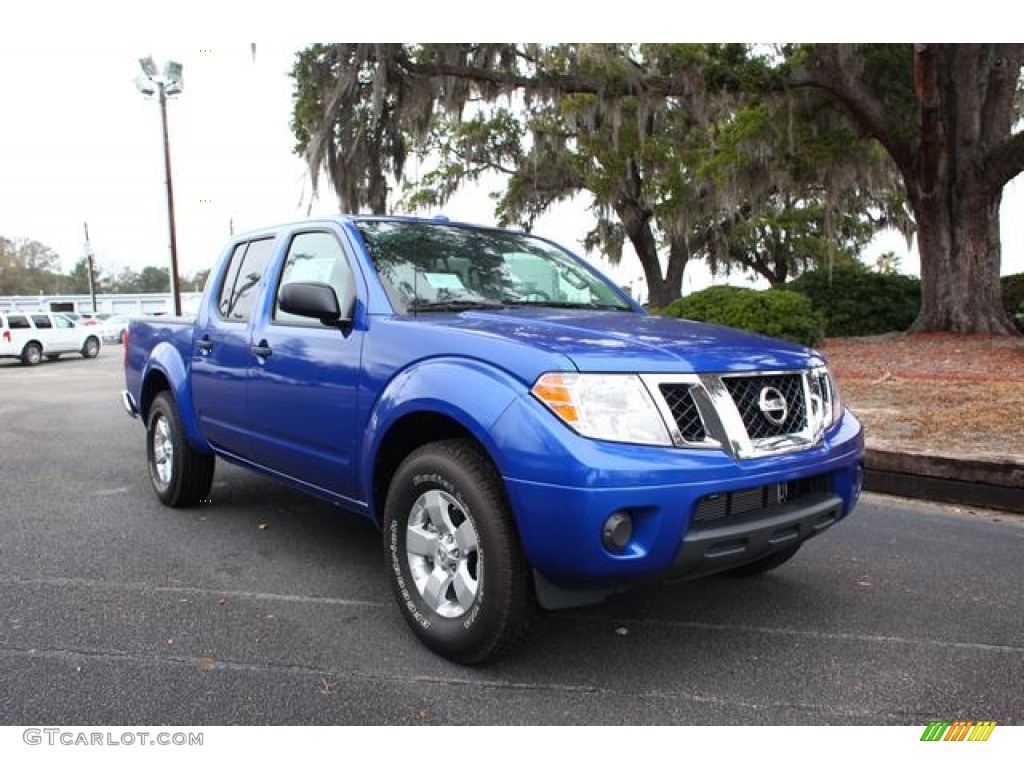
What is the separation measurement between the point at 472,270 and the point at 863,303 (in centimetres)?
1494

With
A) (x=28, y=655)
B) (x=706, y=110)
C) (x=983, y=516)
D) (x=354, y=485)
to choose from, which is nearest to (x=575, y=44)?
(x=706, y=110)

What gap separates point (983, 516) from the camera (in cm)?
511

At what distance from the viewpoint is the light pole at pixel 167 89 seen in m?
21.2

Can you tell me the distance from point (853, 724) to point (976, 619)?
1.23 m

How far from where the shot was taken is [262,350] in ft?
Result: 13.3

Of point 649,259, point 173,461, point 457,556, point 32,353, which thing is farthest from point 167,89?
point 457,556

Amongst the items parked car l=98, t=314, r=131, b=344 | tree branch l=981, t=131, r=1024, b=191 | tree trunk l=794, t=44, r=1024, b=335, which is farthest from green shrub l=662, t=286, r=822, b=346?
parked car l=98, t=314, r=131, b=344

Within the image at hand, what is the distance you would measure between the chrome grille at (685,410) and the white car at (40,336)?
25.3m

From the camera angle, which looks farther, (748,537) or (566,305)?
(566,305)

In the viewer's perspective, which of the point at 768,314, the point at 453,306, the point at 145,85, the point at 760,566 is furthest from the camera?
the point at 145,85

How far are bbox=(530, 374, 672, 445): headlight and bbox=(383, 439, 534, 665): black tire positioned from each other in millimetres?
392

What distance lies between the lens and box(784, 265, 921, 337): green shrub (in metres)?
16.7

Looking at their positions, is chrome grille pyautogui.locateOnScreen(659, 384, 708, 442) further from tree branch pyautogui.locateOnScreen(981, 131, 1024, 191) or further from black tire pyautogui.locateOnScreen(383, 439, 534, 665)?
tree branch pyautogui.locateOnScreen(981, 131, 1024, 191)
